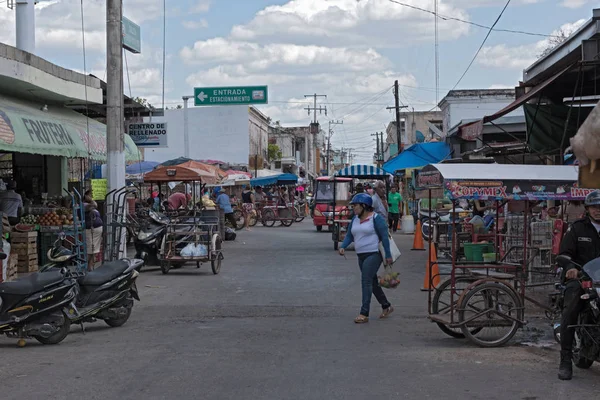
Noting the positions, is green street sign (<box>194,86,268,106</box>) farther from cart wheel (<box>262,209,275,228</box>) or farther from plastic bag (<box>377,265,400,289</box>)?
plastic bag (<box>377,265,400,289</box>)

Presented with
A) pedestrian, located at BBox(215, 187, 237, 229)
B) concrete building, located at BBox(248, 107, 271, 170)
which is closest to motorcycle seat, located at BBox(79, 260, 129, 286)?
pedestrian, located at BBox(215, 187, 237, 229)

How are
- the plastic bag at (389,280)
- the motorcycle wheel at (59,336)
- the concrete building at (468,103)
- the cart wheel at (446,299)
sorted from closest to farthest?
the motorcycle wheel at (59,336)
the cart wheel at (446,299)
the plastic bag at (389,280)
the concrete building at (468,103)

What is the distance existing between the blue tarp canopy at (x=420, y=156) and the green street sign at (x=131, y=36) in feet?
28.3

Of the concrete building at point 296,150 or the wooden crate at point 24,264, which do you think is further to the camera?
the concrete building at point 296,150

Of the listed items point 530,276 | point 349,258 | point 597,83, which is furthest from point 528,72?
point 349,258

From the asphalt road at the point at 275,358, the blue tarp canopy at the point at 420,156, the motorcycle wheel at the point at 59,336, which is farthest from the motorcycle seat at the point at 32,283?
the blue tarp canopy at the point at 420,156

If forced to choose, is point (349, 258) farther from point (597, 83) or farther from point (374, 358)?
point (374, 358)

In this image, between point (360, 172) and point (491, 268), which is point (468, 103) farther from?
point (491, 268)

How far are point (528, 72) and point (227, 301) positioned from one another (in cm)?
659

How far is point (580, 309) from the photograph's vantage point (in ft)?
22.7

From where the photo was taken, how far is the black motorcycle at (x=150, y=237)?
1662 cm

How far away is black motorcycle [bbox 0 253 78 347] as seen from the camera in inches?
340

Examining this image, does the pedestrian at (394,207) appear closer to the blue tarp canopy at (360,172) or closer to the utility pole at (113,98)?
the blue tarp canopy at (360,172)

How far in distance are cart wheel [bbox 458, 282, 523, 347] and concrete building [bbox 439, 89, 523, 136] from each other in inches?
1200
